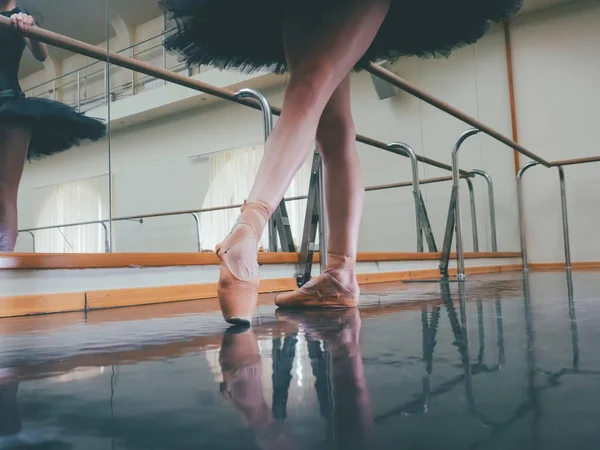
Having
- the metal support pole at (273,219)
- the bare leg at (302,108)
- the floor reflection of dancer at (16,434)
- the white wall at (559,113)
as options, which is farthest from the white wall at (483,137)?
the floor reflection of dancer at (16,434)

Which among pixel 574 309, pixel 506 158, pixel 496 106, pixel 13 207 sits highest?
pixel 496 106

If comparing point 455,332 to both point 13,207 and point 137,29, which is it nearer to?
point 13,207

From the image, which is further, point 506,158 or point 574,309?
point 506,158

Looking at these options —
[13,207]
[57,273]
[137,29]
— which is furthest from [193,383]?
[137,29]

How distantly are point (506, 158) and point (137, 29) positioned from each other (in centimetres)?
307

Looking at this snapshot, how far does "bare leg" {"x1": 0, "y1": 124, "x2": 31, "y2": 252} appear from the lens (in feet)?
4.42

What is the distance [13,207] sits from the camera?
1397mm

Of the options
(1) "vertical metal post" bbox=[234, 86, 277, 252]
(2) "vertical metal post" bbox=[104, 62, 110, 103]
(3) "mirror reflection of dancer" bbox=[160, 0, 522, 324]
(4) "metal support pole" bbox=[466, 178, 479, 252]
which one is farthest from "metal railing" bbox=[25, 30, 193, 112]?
(4) "metal support pole" bbox=[466, 178, 479, 252]

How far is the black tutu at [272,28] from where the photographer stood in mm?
971

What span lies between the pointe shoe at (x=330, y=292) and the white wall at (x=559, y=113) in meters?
A: 3.42

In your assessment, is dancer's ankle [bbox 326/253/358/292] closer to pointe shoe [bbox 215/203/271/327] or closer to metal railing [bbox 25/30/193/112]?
pointe shoe [bbox 215/203/271/327]

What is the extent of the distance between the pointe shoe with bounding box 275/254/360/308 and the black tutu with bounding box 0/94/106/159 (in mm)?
825

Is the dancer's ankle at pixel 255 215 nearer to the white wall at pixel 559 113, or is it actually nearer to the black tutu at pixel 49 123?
the black tutu at pixel 49 123

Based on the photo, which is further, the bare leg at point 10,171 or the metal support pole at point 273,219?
the metal support pole at point 273,219
